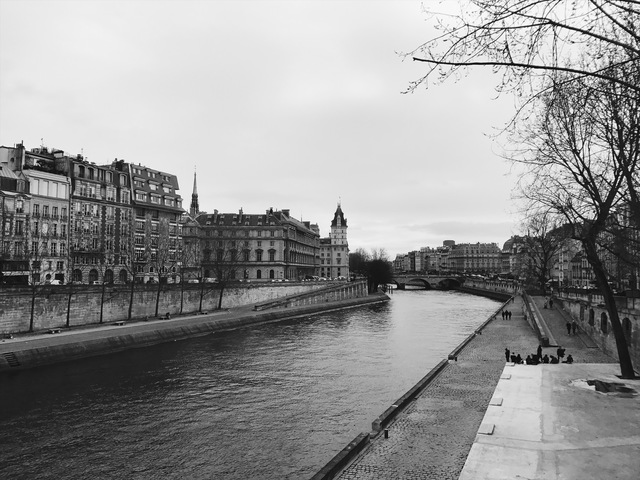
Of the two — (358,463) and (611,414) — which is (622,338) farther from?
(358,463)

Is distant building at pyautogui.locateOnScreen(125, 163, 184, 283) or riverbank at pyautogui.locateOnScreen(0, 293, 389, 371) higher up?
distant building at pyautogui.locateOnScreen(125, 163, 184, 283)

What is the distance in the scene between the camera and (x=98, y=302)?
47.2m

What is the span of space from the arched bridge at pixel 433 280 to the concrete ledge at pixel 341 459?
14457 cm

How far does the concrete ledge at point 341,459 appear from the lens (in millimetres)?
12617

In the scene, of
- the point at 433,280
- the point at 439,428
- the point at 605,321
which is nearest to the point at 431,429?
the point at 439,428

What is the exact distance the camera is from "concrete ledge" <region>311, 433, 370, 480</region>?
12.6 meters

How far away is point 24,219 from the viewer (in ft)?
188

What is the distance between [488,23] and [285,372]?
25777 millimetres

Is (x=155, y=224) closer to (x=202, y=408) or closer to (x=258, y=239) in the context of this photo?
(x=258, y=239)

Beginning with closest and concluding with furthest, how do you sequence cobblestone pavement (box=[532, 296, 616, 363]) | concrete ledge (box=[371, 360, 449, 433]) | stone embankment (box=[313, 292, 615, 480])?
stone embankment (box=[313, 292, 615, 480]), concrete ledge (box=[371, 360, 449, 433]), cobblestone pavement (box=[532, 296, 616, 363])

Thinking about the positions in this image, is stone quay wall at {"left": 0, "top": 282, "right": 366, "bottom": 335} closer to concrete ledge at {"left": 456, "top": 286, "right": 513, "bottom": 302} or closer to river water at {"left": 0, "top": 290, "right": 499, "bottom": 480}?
river water at {"left": 0, "top": 290, "right": 499, "bottom": 480}

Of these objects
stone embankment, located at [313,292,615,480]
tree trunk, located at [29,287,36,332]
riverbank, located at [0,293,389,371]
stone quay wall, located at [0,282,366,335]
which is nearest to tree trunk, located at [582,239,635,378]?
stone embankment, located at [313,292,615,480]

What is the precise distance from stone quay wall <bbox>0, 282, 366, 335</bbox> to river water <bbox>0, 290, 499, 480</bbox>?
33.1 feet

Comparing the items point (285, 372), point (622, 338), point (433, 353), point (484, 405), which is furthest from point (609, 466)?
point (433, 353)
